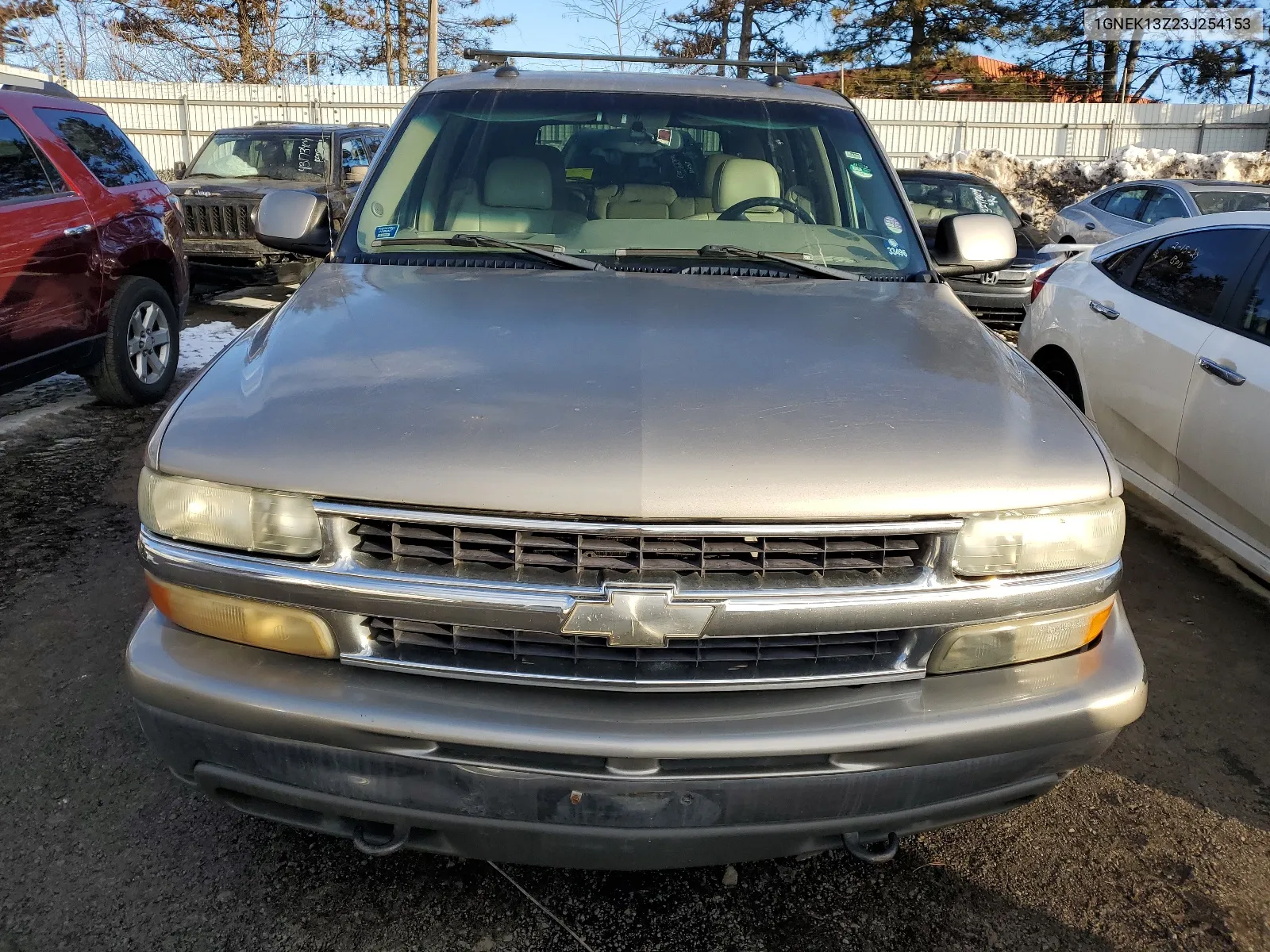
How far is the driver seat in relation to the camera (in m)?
3.36

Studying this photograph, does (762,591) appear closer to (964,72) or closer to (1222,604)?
(1222,604)

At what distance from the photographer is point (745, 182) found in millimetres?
3398

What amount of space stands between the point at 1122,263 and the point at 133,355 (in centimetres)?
578

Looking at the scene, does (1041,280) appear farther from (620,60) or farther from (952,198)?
(952,198)

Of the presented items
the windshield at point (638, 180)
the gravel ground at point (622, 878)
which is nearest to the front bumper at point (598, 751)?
the gravel ground at point (622, 878)

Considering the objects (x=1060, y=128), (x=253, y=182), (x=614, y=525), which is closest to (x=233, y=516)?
(x=614, y=525)

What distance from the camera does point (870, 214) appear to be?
10.8 feet

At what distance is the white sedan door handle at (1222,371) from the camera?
3.66 metres

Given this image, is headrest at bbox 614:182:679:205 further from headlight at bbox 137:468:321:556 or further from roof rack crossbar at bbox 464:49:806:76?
headlight at bbox 137:468:321:556

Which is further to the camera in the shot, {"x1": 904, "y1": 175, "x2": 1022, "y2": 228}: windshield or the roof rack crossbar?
{"x1": 904, "y1": 175, "x2": 1022, "y2": 228}: windshield

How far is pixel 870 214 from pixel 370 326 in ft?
5.81

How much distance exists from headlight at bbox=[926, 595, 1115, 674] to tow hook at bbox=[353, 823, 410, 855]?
1.09 metres

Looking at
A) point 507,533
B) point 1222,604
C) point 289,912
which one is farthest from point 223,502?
point 1222,604

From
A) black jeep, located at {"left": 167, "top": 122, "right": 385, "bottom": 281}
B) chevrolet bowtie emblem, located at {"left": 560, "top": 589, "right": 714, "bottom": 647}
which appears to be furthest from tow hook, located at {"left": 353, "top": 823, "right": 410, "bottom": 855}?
black jeep, located at {"left": 167, "top": 122, "right": 385, "bottom": 281}
